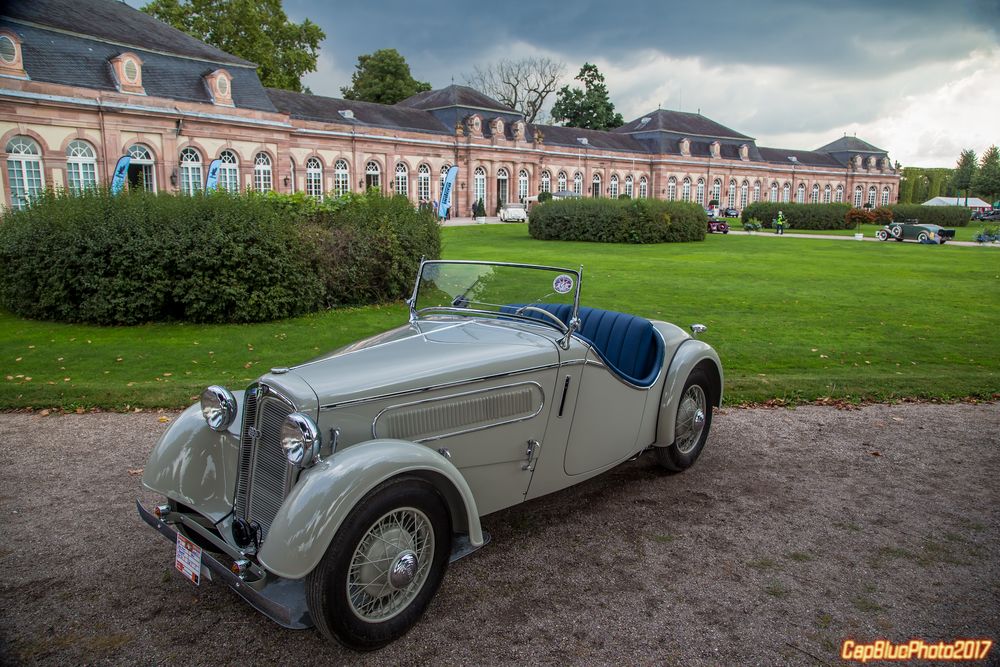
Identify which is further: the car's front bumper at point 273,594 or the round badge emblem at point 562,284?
the round badge emblem at point 562,284

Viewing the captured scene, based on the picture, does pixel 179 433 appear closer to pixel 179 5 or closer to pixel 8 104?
pixel 8 104

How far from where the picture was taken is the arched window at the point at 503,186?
192 ft

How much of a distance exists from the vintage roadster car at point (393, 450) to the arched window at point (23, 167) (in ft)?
116

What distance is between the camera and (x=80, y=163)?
33.9m

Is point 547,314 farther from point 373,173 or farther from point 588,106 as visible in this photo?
point 588,106

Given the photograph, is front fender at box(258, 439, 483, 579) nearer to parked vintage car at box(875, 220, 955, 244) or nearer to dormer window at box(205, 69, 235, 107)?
parked vintage car at box(875, 220, 955, 244)

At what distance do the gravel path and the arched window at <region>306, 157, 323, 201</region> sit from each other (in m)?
44.2

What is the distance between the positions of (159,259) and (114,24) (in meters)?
31.4

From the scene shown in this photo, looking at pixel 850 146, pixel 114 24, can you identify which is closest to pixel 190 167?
pixel 114 24

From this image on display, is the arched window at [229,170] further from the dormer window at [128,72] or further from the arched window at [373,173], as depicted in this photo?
the arched window at [373,173]

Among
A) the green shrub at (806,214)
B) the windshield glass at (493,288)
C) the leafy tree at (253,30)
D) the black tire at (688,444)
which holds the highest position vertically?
the leafy tree at (253,30)

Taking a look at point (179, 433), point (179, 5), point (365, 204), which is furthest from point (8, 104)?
point (179, 433)

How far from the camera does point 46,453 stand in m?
5.38

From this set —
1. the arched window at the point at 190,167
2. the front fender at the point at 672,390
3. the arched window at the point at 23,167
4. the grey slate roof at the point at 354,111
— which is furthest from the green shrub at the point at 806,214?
the front fender at the point at 672,390
